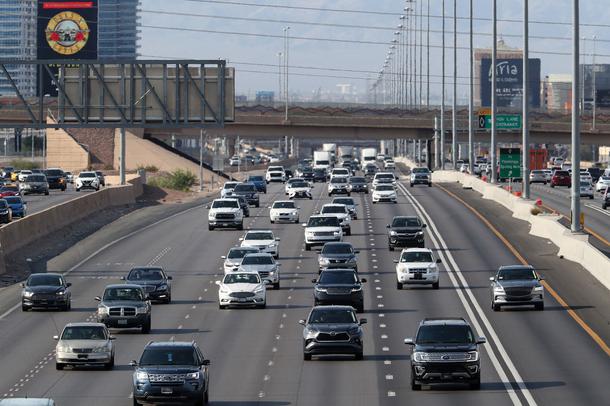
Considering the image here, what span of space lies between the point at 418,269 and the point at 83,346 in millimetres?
20316

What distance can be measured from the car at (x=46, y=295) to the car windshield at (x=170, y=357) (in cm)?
1971

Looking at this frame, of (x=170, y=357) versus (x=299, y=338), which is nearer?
(x=170, y=357)

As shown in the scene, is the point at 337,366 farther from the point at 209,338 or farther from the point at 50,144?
the point at 50,144

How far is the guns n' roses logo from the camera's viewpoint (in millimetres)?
158250

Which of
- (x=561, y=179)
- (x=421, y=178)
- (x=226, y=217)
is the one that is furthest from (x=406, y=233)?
(x=561, y=179)

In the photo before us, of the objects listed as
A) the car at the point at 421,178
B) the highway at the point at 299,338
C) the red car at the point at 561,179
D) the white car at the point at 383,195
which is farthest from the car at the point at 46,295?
the red car at the point at 561,179

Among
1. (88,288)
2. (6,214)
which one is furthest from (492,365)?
(6,214)

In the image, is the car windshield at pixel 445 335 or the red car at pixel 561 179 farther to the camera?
the red car at pixel 561 179

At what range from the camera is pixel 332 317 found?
128 ft

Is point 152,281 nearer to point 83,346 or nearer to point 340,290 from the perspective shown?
point 340,290

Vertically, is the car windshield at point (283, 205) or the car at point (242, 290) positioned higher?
the car windshield at point (283, 205)

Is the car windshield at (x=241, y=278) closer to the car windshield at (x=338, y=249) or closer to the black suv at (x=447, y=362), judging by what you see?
the car windshield at (x=338, y=249)

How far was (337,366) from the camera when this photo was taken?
3872 centimetres

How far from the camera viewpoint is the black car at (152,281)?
174 ft
